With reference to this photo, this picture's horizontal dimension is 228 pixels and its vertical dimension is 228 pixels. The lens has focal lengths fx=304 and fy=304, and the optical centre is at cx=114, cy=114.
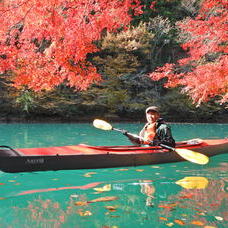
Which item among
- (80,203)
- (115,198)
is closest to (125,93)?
(115,198)

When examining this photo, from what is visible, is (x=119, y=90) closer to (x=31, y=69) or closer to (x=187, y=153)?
(x=31, y=69)

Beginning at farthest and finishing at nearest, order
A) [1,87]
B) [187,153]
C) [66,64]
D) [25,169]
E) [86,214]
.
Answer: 1. [1,87]
2. [66,64]
3. [187,153]
4. [25,169]
5. [86,214]

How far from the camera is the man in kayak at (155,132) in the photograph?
18.6 feet

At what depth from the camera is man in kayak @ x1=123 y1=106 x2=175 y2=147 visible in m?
5.68

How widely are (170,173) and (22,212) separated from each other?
282cm

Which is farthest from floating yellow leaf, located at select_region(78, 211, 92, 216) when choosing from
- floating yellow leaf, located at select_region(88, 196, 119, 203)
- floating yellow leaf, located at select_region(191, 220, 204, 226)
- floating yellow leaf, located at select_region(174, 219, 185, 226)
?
floating yellow leaf, located at select_region(191, 220, 204, 226)

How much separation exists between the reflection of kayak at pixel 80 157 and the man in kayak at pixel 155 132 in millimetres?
167

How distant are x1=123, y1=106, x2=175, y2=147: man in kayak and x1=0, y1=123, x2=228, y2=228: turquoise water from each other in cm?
50

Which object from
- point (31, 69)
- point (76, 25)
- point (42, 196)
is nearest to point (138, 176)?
point (42, 196)

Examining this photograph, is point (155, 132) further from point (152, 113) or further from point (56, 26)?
point (56, 26)

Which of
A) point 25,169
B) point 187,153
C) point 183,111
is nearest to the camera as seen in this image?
point 25,169

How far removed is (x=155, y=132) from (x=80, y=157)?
5.28ft

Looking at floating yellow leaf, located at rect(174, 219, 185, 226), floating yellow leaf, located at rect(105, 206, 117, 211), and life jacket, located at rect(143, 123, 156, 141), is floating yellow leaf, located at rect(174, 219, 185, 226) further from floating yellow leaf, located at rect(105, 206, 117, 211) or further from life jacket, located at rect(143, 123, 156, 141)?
life jacket, located at rect(143, 123, 156, 141)

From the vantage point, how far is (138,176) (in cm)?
504
